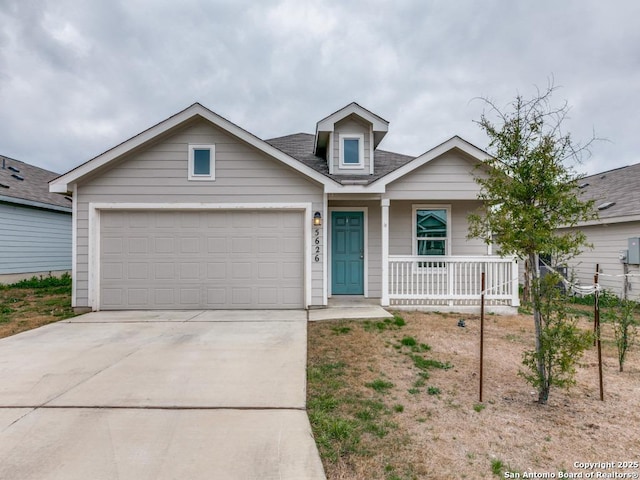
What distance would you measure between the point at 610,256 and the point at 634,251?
40.5 inches

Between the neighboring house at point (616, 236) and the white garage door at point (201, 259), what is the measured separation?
25.9 ft

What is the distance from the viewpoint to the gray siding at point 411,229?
28.9 feet

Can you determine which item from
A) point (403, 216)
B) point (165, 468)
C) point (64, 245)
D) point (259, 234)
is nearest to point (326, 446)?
point (165, 468)

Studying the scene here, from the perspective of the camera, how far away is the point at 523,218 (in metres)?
3.17

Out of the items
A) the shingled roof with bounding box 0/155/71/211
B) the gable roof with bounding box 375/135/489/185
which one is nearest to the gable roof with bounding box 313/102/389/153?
the gable roof with bounding box 375/135/489/185

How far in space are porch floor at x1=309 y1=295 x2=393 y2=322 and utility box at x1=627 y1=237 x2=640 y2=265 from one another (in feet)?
23.9

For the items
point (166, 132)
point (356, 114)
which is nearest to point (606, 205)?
point (356, 114)

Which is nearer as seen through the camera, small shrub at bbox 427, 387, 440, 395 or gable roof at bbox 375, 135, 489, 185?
small shrub at bbox 427, 387, 440, 395

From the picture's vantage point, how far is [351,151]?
9.01m

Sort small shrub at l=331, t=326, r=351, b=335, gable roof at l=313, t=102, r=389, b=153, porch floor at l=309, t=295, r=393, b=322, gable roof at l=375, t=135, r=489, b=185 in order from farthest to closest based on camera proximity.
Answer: gable roof at l=313, t=102, r=389, b=153 → gable roof at l=375, t=135, r=489, b=185 → porch floor at l=309, t=295, r=393, b=322 → small shrub at l=331, t=326, r=351, b=335

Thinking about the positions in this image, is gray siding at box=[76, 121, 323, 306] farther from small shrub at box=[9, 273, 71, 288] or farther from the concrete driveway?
small shrub at box=[9, 273, 71, 288]

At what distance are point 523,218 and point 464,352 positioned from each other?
249cm

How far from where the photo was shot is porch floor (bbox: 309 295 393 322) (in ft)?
22.3

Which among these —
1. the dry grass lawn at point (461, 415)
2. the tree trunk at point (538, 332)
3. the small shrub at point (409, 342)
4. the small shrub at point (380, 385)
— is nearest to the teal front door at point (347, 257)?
the small shrub at point (409, 342)
